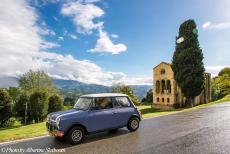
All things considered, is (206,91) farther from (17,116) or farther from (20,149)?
(20,149)

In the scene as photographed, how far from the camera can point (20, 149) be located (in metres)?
8.90

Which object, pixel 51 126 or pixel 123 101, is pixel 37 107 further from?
pixel 51 126

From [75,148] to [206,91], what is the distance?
45484 millimetres

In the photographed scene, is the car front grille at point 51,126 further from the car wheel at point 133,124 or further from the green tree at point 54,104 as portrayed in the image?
the green tree at point 54,104

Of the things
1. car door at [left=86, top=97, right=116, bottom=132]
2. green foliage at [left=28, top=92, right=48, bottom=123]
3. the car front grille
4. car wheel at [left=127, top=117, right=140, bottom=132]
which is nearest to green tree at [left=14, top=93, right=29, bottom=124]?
green foliage at [left=28, top=92, right=48, bottom=123]

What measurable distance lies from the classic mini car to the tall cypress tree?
26773 millimetres

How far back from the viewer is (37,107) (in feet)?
118

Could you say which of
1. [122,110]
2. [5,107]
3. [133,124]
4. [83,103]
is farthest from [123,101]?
[5,107]

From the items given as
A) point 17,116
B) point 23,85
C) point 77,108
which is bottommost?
point 17,116

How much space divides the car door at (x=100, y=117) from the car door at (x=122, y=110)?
0.29 metres

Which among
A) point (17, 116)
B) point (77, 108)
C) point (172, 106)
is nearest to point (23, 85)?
point (17, 116)

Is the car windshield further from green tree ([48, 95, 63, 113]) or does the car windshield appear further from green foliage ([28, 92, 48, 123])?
green tree ([48, 95, 63, 113])

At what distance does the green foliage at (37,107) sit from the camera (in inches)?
1420

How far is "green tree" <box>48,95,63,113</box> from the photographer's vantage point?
39141mm
